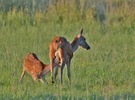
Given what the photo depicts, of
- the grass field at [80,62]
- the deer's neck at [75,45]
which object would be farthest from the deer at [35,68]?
the deer's neck at [75,45]

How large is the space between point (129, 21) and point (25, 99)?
9.28 metres

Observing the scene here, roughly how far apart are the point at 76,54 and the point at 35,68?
2.47 m

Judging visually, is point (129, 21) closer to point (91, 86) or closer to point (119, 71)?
point (119, 71)

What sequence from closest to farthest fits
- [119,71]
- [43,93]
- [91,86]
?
[43,93], [91,86], [119,71]

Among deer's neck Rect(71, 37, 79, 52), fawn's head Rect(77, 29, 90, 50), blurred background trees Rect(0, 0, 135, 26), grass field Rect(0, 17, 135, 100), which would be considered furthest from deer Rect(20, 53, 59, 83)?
blurred background trees Rect(0, 0, 135, 26)

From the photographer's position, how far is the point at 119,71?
527 inches

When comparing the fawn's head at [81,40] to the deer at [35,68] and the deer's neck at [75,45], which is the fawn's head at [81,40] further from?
the deer at [35,68]

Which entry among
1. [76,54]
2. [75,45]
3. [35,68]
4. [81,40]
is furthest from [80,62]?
[35,68]

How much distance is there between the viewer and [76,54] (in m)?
15.6

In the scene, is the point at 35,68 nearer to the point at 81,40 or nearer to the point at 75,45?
the point at 75,45

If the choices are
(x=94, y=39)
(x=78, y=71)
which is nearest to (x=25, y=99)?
(x=78, y=71)

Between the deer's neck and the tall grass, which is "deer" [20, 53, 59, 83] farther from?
the deer's neck

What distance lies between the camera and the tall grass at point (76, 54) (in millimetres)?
11203

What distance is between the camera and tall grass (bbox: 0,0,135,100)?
1120cm
